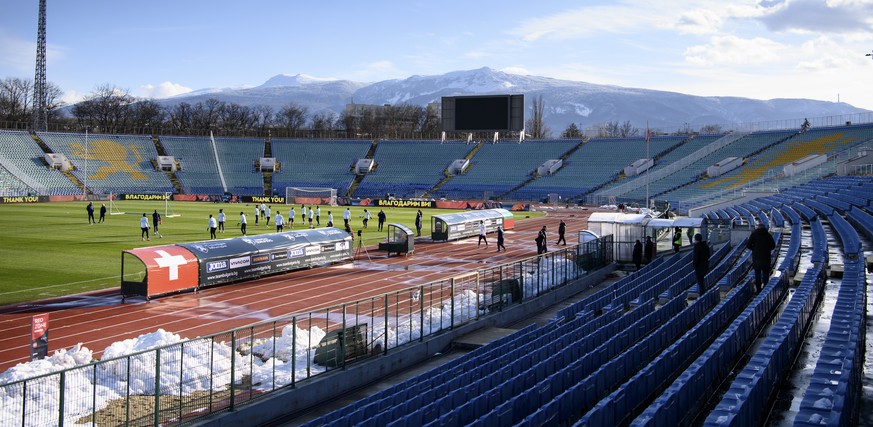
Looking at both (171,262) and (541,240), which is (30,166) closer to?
(171,262)

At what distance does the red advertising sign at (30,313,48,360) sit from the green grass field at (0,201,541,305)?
994 cm

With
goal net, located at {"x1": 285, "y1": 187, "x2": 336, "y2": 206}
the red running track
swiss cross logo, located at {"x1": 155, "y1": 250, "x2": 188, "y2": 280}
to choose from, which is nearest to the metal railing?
the red running track

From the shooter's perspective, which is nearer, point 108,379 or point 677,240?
point 108,379

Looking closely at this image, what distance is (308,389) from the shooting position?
13.4 meters

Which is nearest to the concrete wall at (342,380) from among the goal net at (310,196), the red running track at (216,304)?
the red running track at (216,304)

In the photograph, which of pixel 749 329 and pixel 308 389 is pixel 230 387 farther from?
pixel 749 329

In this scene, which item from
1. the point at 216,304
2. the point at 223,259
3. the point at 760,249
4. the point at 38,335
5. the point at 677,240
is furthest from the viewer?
the point at 677,240

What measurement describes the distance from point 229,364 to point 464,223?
30.7 meters

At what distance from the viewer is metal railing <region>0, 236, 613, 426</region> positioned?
991 centimetres

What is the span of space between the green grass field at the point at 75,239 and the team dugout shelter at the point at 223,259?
92.9 inches

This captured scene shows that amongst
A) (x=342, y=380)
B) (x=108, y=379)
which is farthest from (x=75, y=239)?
(x=108, y=379)

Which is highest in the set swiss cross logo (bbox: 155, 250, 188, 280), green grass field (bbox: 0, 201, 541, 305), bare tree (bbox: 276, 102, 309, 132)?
bare tree (bbox: 276, 102, 309, 132)

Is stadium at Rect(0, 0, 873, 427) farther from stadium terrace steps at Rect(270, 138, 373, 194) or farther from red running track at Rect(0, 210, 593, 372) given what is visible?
stadium terrace steps at Rect(270, 138, 373, 194)

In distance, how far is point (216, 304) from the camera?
22938 millimetres
